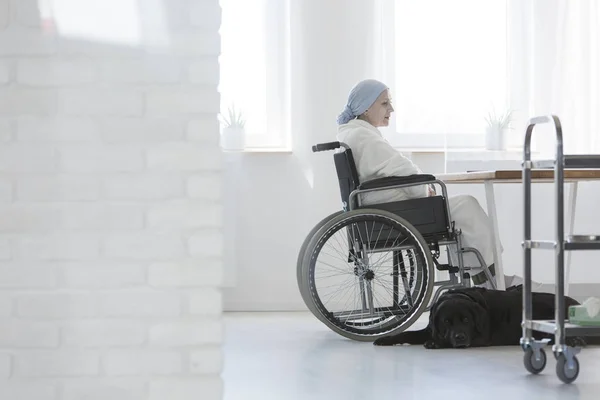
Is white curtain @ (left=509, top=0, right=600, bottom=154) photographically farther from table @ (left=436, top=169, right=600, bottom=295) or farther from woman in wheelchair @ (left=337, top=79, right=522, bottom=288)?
woman in wheelchair @ (left=337, top=79, right=522, bottom=288)

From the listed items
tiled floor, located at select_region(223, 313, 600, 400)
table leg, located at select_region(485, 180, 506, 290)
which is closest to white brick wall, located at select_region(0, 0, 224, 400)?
tiled floor, located at select_region(223, 313, 600, 400)

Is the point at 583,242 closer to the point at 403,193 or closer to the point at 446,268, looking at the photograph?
the point at 446,268

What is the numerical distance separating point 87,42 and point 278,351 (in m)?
2.02

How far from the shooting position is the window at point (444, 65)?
16.8ft

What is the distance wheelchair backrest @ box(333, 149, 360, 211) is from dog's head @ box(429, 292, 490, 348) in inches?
25.8

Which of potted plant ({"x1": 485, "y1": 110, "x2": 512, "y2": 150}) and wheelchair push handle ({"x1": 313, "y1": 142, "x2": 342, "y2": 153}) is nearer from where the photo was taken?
wheelchair push handle ({"x1": 313, "y1": 142, "x2": 342, "y2": 153})

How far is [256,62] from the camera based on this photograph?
509cm

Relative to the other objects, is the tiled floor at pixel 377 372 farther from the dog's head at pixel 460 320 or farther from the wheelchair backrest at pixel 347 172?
the wheelchair backrest at pixel 347 172

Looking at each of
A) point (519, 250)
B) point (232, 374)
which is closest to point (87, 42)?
point (232, 374)

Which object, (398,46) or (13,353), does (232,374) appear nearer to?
(13,353)

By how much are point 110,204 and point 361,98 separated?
8.84ft

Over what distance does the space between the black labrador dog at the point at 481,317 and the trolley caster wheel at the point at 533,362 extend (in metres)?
0.54

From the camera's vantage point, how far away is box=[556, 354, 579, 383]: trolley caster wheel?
2.56 m

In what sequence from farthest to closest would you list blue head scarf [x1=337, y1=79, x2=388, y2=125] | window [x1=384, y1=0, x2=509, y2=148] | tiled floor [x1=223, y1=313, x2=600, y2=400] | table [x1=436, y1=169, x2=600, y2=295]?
window [x1=384, y1=0, x2=509, y2=148], blue head scarf [x1=337, y1=79, x2=388, y2=125], table [x1=436, y1=169, x2=600, y2=295], tiled floor [x1=223, y1=313, x2=600, y2=400]
